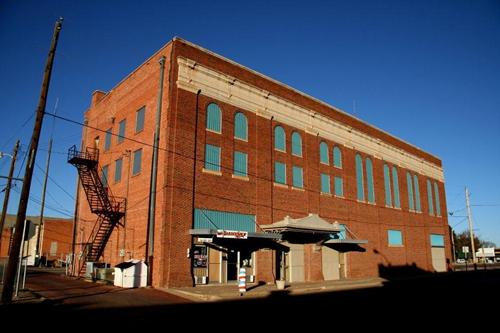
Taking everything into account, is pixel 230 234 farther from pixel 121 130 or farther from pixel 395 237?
pixel 395 237

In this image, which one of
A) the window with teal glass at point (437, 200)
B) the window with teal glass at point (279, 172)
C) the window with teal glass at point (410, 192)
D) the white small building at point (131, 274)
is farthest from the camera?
the window with teal glass at point (437, 200)

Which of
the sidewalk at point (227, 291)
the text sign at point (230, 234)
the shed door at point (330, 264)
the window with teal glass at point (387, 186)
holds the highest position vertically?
the window with teal glass at point (387, 186)

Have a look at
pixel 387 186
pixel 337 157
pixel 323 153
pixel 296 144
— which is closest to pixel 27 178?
pixel 296 144

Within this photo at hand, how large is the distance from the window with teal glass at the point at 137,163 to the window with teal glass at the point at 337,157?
17280mm

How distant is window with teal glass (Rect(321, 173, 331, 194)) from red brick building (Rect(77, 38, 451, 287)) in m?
0.16

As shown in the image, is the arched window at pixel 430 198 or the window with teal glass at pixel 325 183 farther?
the arched window at pixel 430 198

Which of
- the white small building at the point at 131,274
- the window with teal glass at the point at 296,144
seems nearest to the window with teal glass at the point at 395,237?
the window with teal glass at the point at 296,144

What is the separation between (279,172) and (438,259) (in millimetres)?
30623

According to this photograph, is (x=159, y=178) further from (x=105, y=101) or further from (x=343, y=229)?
(x=343, y=229)

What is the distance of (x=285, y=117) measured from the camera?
3319 centimetres

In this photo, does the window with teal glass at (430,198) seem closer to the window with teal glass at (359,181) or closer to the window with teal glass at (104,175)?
the window with teal glass at (359,181)

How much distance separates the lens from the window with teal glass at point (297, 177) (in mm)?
32875

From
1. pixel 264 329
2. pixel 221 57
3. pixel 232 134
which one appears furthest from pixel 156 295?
pixel 221 57

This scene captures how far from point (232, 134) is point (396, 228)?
79.4 feet
